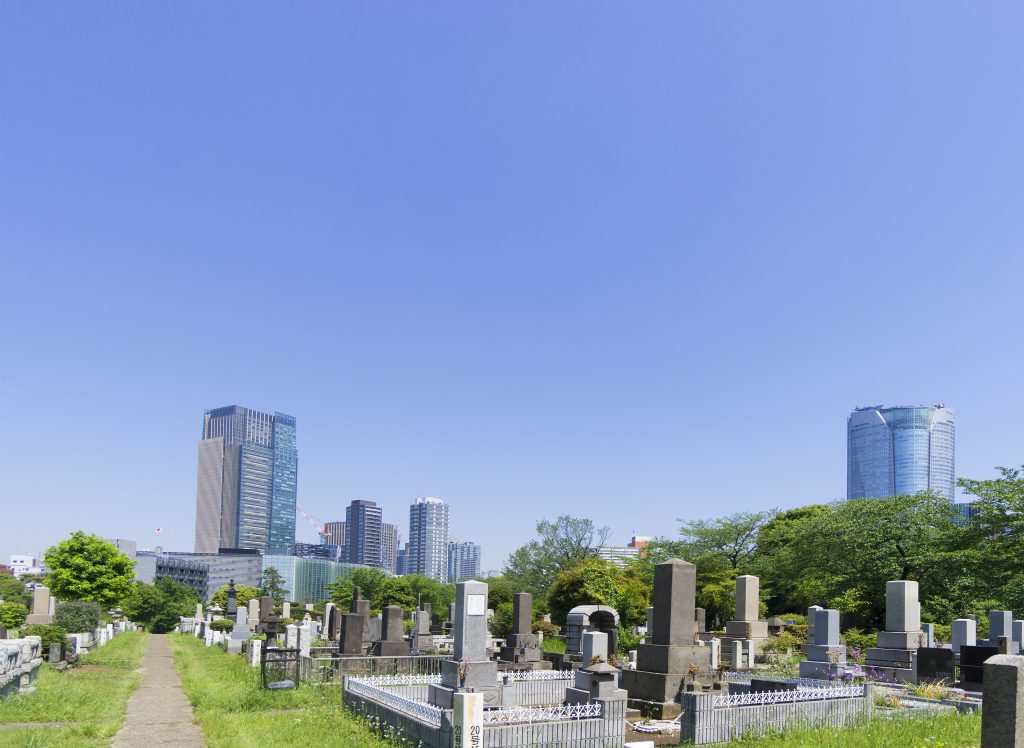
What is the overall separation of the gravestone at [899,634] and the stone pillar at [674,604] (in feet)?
25.1

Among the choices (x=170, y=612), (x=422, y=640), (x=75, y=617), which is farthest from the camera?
(x=170, y=612)

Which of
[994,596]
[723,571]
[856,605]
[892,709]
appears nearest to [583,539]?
[723,571]

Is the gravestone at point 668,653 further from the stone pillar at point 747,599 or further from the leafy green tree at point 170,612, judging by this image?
the leafy green tree at point 170,612

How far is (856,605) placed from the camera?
3128 cm

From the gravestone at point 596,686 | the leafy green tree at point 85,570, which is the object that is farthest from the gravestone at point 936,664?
the leafy green tree at point 85,570

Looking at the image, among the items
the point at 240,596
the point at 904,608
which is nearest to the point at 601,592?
the point at 904,608

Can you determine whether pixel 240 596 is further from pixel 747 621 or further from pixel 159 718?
pixel 159 718

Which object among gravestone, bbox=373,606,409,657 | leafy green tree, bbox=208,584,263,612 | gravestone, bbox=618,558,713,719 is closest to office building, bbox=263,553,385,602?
leafy green tree, bbox=208,584,263,612

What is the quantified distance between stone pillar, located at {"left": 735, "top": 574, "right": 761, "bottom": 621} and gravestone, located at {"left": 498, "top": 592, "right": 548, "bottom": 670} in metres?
7.25

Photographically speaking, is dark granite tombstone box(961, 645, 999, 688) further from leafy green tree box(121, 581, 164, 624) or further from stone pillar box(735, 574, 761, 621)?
leafy green tree box(121, 581, 164, 624)

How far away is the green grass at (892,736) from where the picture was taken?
32.1ft

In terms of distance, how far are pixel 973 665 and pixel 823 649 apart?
3982 millimetres

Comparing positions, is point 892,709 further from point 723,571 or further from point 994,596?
point 723,571

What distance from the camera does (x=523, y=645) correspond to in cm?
2702
